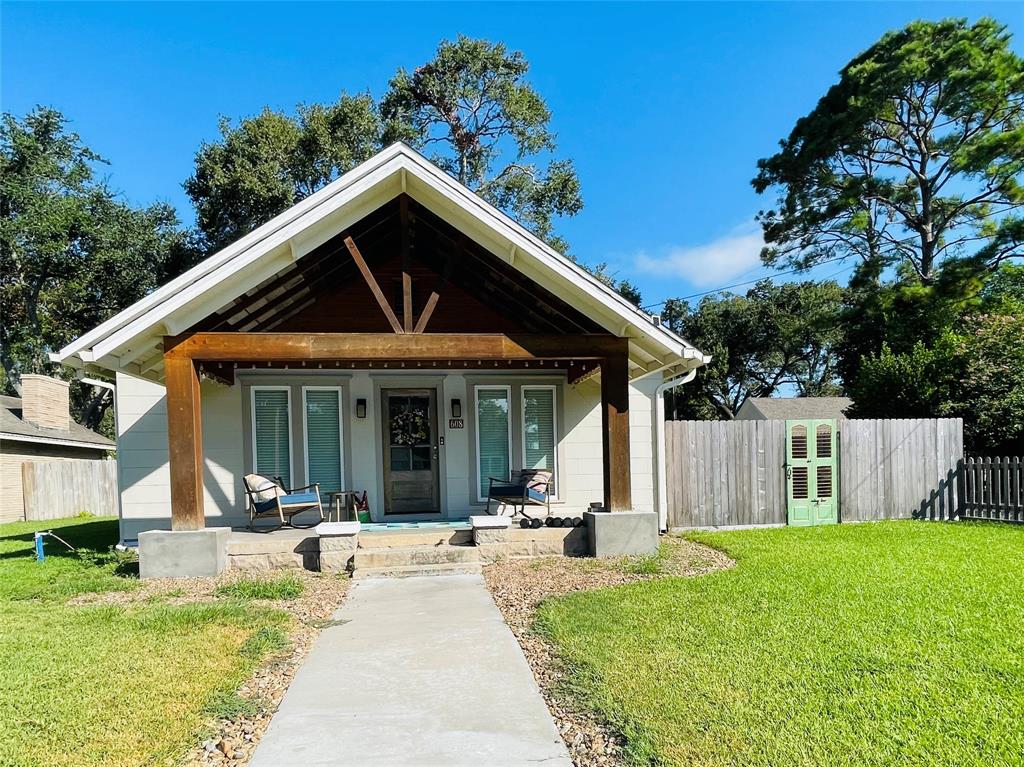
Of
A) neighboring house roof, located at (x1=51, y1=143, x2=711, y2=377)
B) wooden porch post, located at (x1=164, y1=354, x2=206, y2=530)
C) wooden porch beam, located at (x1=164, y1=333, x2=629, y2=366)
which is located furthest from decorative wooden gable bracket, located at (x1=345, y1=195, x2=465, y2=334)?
wooden porch post, located at (x1=164, y1=354, x2=206, y2=530)

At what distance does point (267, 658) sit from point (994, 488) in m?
12.0

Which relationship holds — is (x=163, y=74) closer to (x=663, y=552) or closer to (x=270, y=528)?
(x=270, y=528)

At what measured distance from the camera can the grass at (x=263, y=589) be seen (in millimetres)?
6031

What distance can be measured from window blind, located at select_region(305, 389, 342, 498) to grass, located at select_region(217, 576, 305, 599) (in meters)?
3.00

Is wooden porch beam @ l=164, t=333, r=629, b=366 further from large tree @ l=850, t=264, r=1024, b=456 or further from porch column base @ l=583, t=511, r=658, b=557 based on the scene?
large tree @ l=850, t=264, r=1024, b=456

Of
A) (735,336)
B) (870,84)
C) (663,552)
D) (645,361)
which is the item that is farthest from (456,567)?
(735,336)

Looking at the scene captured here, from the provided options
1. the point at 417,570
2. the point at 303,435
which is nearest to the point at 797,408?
the point at 303,435

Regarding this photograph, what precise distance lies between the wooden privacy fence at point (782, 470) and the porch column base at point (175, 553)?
7.21 m

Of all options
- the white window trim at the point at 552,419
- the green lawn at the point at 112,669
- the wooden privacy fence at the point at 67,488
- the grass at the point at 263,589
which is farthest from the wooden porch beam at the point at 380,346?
the wooden privacy fence at the point at 67,488

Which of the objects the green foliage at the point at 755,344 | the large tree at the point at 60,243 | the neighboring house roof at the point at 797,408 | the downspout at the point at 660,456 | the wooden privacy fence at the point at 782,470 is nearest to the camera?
the downspout at the point at 660,456

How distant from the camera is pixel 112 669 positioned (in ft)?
13.3

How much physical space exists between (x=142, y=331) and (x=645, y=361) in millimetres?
6635

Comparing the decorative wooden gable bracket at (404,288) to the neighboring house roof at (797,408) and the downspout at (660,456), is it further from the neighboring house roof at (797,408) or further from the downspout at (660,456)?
the neighboring house roof at (797,408)

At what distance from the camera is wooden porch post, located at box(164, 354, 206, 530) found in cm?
675
